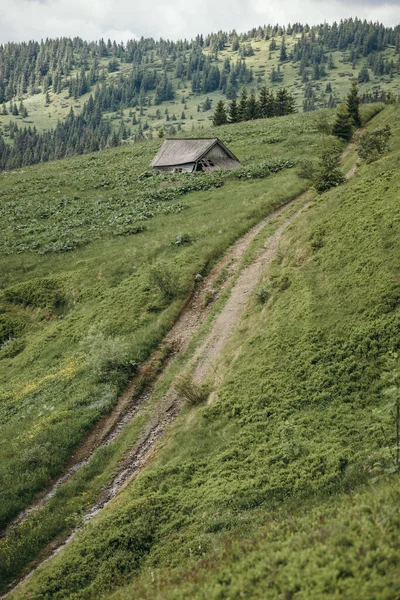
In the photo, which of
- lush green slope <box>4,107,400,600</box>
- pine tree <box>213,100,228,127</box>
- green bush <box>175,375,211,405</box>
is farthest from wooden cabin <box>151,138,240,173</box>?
green bush <box>175,375,211,405</box>

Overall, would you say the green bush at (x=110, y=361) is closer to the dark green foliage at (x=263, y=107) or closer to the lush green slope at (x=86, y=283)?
the lush green slope at (x=86, y=283)

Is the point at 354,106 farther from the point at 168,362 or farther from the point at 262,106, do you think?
the point at 168,362

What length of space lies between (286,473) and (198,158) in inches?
2192

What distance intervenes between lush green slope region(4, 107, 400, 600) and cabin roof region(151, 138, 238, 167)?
144ft

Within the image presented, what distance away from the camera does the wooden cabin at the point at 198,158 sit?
6397 centimetres

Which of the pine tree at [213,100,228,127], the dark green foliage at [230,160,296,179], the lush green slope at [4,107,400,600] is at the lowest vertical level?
the lush green slope at [4,107,400,600]

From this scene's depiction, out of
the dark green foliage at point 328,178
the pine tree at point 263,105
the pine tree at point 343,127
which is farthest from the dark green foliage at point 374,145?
the pine tree at point 263,105

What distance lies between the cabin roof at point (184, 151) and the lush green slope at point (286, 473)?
43921 mm

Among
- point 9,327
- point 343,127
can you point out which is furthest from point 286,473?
point 343,127

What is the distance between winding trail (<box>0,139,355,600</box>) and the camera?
18.2 metres

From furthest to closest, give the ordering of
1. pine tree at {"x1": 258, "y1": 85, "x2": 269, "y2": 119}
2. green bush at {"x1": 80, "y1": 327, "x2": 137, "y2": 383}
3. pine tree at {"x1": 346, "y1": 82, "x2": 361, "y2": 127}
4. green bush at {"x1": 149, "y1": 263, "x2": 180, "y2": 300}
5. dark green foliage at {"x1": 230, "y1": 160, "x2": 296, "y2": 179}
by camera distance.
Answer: pine tree at {"x1": 258, "y1": 85, "x2": 269, "y2": 119}
pine tree at {"x1": 346, "y1": 82, "x2": 361, "y2": 127}
dark green foliage at {"x1": 230, "y1": 160, "x2": 296, "y2": 179}
green bush at {"x1": 149, "y1": 263, "x2": 180, "y2": 300}
green bush at {"x1": 80, "y1": 327, "x2": 137, "y2": 383}

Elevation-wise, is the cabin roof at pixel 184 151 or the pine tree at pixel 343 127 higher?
the cabin roof at pixel 184 151

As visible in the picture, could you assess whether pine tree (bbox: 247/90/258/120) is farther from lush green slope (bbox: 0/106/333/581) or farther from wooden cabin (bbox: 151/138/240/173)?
wooden cabin (bbox: 151/138/240/173)

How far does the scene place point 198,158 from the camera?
209 feet
